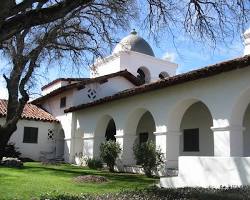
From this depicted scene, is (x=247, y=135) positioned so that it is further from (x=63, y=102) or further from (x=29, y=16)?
(x=63, y=102)

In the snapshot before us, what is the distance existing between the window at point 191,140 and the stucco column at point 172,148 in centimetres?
194

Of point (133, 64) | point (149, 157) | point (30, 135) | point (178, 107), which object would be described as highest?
point (133, 64)

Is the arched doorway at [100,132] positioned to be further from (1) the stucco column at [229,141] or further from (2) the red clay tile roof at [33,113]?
(1) the stucco column at [229,141]

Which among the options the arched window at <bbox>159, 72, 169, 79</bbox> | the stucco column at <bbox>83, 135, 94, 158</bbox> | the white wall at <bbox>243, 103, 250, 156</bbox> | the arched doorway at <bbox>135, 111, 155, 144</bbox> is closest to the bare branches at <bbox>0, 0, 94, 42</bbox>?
the white wall at <bbox>243, 103, 250, 156</bbox>

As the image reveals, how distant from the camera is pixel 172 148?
1652 cm

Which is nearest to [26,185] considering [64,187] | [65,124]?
[64,187]

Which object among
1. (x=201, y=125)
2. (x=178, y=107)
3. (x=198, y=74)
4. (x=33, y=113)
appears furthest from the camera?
(x=33, y=113)

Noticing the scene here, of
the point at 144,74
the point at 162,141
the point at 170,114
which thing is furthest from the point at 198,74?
the point at 144,74

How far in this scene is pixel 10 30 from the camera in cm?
647

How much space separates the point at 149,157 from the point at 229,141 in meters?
3.64

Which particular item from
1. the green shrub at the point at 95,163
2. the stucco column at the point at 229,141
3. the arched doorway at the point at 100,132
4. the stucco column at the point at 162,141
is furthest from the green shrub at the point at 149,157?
the arched doorway at the point at 100,132

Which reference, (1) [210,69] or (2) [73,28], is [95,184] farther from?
(2) [73,28]

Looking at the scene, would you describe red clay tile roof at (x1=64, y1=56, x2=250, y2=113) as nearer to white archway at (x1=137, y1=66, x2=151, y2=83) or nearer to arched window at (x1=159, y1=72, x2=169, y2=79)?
white archway at (x1=137, y1=66, x2=151, y2=83)

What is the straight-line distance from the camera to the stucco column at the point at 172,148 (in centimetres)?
1641
